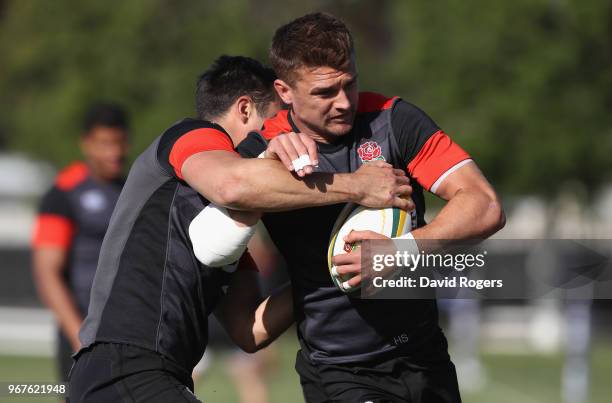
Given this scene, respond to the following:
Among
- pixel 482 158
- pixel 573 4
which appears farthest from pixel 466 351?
pixel 573 4

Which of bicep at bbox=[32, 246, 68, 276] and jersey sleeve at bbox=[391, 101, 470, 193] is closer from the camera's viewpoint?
jersey sleeve at bbox=[391, 101, 470, 193]

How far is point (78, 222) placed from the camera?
321 inches

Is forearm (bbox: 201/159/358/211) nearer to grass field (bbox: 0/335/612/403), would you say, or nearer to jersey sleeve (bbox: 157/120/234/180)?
jersey sleeve (bbox: 157/120/234/180)

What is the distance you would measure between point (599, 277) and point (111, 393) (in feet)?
9.56

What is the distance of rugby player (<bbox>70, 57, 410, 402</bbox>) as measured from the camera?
4.36 metres

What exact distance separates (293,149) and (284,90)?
0.49 m

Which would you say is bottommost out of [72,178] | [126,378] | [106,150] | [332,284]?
[72,178]

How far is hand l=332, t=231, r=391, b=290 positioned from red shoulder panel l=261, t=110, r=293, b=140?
2.08 feet

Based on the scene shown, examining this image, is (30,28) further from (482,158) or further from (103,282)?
(103,282)

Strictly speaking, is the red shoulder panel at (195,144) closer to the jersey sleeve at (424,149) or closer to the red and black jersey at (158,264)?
the red and black jersey at (158,264)

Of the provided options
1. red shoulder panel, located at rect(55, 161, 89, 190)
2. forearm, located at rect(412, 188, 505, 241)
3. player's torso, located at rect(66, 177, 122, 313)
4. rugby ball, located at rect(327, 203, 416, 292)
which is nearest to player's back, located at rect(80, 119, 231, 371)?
rugby ball, located at rect(327, 203, 416, 292)

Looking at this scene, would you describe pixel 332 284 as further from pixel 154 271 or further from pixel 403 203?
pixel 154 271

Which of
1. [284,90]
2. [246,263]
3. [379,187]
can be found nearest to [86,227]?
[246,263]

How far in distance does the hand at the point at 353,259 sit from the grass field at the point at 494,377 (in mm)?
7432
